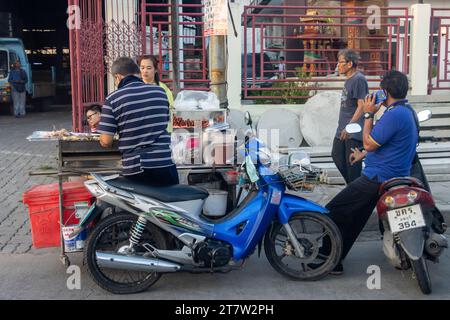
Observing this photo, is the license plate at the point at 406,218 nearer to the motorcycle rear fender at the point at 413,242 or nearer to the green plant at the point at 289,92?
the motorcycle rear fender at the point at 413,242

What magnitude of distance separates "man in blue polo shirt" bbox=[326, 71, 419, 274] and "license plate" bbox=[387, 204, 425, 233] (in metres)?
0.35

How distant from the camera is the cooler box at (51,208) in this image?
4.80 meters

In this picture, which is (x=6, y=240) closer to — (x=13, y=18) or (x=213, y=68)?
(x=213, y=68)

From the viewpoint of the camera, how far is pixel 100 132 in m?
4.45

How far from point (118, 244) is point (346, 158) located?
2682 millimetres

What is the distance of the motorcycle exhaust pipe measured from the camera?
4.34 meters

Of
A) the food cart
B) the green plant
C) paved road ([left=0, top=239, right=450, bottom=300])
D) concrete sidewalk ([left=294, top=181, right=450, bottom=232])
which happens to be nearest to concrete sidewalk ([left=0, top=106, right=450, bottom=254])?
concrete sidewalk ([left=294, top=181, right=450, bottom=232])

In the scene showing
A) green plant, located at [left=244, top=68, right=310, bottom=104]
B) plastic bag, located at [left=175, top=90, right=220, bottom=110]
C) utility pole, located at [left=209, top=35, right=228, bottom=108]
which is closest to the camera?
plastic bag, located at [left=175, top=90, right=220, bottom=110]

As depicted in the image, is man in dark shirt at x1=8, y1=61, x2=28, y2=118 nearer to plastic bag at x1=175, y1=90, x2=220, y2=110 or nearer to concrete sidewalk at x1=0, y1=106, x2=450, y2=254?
concrete sidewalk at x1=0, y1=106, x2=450, y2=254

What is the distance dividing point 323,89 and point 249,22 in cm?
187

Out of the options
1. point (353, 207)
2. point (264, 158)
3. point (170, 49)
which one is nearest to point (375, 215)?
point (353, 207)

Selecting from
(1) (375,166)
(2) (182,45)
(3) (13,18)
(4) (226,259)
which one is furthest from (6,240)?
(3) (13,18)

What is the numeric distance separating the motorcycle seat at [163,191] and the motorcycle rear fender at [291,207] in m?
0.63

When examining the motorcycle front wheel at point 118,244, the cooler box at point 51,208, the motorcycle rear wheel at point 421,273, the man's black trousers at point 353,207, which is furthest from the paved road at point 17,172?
the motorcycle rear wheel at point 421,273
